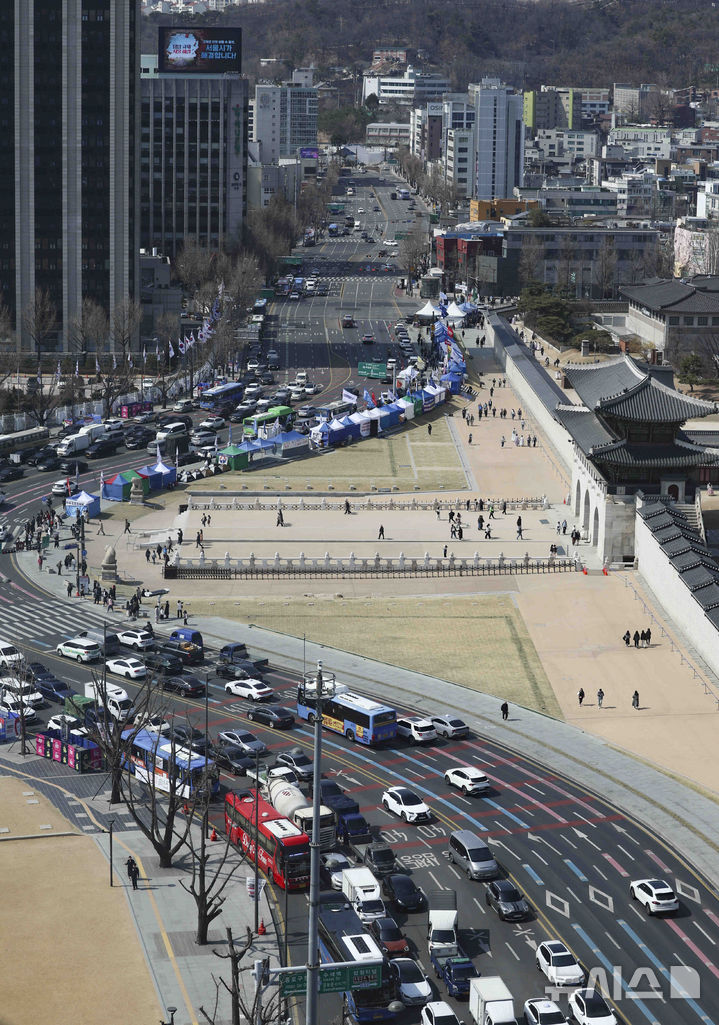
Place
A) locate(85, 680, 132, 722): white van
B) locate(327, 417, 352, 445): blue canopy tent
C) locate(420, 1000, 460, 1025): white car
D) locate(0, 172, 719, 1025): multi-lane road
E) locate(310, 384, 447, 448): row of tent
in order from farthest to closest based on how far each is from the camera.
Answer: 1. locate(327, 417, 352, 445): blue canopy tent
2. locate(310, 384, 447, 448): row of tent
3. locate(85, 680, 132, 722): white van
4. locate(0, 172, 719, 1025): multi-lane road
5. locate(420, 1000, 460, 1025): white car

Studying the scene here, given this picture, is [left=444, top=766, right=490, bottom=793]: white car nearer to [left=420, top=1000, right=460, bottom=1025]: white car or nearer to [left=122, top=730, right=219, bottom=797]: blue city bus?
[left=122, top=730, right=219, bottom=797]: blue city bus

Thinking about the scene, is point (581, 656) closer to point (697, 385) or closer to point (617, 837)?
point (617, 837)

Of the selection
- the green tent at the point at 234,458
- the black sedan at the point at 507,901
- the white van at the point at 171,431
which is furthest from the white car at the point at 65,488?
the black sedan at the point at 507,901

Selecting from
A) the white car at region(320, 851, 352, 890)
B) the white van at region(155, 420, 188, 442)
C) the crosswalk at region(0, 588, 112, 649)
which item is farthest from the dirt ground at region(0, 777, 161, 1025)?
the white van at region(155, 420, 188, 442)

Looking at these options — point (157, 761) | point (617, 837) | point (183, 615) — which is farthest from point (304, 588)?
point (617, 837)

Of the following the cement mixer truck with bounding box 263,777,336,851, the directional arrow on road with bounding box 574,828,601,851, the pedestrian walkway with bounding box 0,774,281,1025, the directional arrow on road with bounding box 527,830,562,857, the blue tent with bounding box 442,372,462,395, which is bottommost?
the directional arrow on road with bounding box 574,828,601,851

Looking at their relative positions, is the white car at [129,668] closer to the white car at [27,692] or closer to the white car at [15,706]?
the white car at [27,692]

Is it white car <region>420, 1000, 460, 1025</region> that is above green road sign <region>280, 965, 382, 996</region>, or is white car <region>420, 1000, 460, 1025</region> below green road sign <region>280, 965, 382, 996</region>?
below
